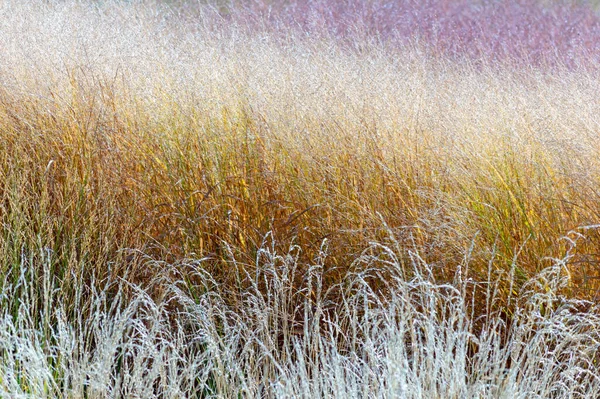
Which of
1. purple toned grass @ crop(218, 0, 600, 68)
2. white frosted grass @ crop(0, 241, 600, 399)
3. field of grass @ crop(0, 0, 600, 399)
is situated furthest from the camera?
purple toned grass @ crop(218, 0, 600, 68)

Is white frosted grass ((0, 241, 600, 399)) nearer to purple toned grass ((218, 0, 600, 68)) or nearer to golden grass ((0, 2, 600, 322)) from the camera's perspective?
golden grass ((0, 2, 600, 322))

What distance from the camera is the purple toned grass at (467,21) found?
512cm

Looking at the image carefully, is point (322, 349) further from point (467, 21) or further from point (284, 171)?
point (467, 21)

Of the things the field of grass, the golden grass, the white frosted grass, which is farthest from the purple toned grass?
the white frosted grass

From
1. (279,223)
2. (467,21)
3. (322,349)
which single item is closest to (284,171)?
(279,223)

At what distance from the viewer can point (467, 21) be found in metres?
5.68

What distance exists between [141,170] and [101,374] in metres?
1.05

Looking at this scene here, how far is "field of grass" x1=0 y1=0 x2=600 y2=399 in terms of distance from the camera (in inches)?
74.4

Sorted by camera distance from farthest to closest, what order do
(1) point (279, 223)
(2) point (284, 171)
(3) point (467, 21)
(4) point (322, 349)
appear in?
(3) point (467, 21) → (2) point (284, 171) → (1) point (279, 223) → (4) point (322, 349)

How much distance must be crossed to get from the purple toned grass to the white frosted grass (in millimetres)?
3175

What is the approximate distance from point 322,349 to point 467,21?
4.48 m

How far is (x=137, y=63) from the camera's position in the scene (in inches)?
126

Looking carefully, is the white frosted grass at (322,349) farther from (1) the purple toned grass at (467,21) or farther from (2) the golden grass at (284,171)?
(1) the purple toned grass at (467,21)

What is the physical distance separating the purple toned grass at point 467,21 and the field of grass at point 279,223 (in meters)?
2.11
